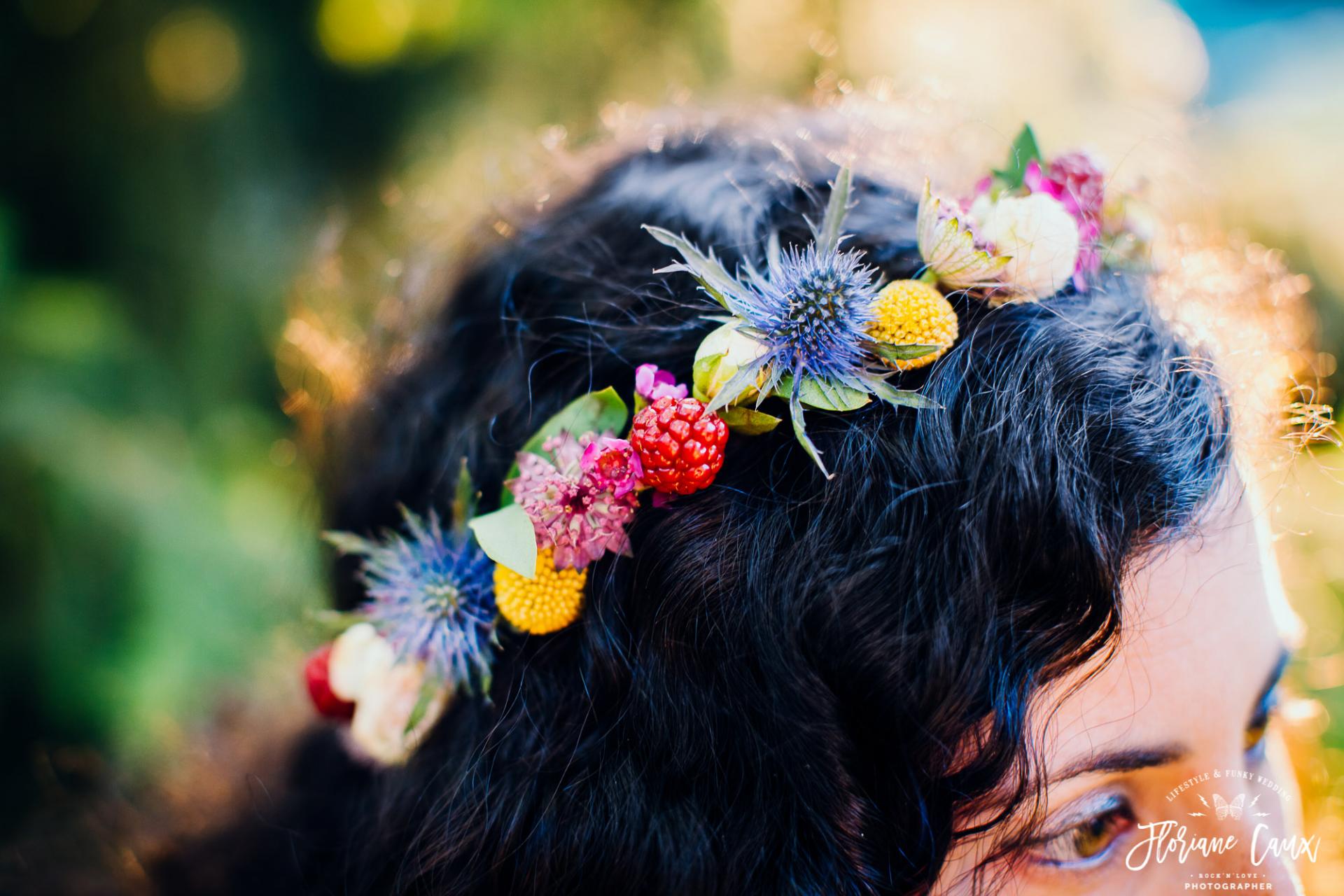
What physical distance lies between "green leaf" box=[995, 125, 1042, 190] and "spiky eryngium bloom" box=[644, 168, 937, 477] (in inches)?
8.8

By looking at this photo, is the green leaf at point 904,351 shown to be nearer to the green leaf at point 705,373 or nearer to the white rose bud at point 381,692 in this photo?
the green leaf at point 705,373

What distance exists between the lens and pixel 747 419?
61cm

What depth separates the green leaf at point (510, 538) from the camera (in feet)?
1.96

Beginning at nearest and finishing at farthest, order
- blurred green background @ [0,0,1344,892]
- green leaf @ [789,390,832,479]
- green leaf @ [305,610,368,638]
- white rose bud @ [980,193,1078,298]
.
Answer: green leaf @ [789,390,832,479], white rose bud @ [980,193,1078,298], green leaf @ [305,610,368,638], blurred green background @ [0,0,1344,892]

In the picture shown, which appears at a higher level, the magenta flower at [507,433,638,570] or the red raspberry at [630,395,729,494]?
the red raspberry at [630,395,729,494]

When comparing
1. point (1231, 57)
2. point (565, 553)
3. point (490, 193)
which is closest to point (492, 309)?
point (490, 193)

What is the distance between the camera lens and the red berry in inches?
31.9

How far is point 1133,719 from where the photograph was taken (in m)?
0.63

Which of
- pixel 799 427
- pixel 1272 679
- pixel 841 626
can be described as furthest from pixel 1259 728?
pixel 799 427

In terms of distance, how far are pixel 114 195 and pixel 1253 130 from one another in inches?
104

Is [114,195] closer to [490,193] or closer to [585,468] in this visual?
[490,193]

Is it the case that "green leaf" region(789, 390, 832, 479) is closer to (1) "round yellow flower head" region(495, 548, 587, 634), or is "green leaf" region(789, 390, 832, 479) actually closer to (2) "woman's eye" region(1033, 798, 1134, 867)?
(1) "round yellow flower head" region(495, 548, 587, 634)

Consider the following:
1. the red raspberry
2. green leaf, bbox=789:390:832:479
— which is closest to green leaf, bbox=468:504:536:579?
the red raspberry

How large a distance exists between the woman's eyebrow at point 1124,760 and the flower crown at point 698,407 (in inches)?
13.0
